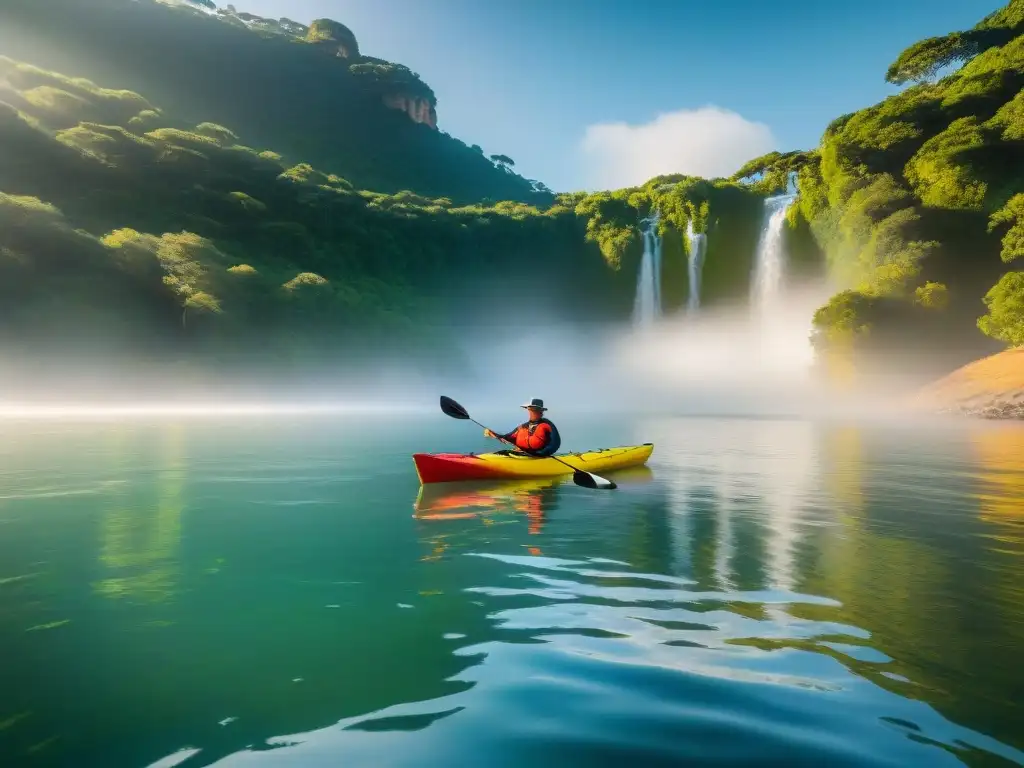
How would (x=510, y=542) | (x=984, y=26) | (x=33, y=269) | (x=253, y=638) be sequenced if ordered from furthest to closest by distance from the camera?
(x=984, y=26) < (x=33, y=269) < (x=510, y=542) < (x=253, y=638)

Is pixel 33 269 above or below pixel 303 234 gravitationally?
below

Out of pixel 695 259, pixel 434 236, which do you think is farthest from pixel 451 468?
→ pixel 434 236

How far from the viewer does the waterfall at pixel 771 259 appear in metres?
45.0

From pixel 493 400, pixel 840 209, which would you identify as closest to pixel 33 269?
pixel 493 400

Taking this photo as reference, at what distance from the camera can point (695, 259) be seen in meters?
49.9

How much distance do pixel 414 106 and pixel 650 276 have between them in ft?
214

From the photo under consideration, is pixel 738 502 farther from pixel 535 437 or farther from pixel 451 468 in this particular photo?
pixel 451 468

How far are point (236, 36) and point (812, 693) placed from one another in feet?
361

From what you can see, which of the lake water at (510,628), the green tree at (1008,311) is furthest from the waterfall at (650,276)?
the lake water at (510,628)

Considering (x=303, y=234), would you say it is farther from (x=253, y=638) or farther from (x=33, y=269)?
(x=253, y=638)

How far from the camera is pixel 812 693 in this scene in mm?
3541

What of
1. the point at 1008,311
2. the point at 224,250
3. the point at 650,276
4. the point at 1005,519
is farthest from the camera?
the point at 650,276

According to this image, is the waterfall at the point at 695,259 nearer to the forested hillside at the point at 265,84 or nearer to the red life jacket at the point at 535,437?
the red life jacket at the point at 535,437

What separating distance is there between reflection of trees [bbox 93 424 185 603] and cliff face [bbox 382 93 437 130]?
9697cm
